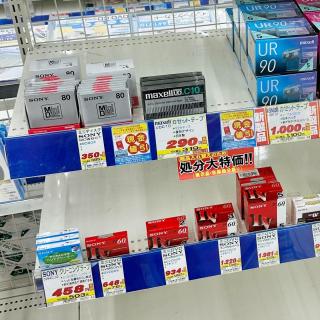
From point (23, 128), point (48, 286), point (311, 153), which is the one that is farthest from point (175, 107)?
point (311, 153)

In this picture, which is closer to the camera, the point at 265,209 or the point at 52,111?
the point at 52,111

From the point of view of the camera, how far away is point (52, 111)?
1223mm

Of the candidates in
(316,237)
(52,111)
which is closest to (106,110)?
(52,111)

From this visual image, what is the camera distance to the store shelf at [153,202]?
4.40 ft

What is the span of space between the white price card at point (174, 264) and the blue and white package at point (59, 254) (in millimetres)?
219

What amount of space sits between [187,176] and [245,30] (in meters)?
0.42

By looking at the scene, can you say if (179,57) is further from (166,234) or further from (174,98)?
(166,234)

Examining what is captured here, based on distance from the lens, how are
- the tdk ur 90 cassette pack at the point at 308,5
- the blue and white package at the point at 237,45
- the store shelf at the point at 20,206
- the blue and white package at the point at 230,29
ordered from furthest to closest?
the store shelf at the point at 20,206, the blue and white package at the point at 230,29, the blue and white package at the point at 237,45, the tdk ur 90 cassette pack at the point at 308,5

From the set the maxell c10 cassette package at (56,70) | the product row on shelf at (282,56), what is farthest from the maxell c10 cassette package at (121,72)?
the product row on shelf at (282,56)

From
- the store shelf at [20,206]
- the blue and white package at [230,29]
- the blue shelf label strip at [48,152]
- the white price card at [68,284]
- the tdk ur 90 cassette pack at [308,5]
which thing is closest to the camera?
the blue shelf label strip at [48,152]

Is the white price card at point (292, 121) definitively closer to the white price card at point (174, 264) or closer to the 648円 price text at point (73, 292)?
the white price card at point (174, 264)

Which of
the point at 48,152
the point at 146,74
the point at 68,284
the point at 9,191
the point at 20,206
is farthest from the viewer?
the point at 9,191

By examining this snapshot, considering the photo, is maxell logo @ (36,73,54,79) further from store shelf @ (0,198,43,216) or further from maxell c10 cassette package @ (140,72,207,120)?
store shelf @ (0,198,43,216)

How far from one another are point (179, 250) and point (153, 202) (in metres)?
0.37
